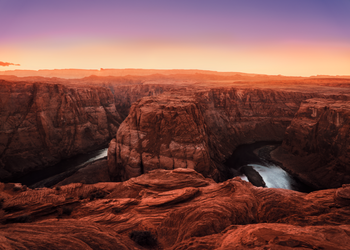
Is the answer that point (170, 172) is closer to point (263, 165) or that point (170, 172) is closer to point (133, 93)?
point (263, 165)

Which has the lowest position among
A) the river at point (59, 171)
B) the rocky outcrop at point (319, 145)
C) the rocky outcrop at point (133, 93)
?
the river at point (59, 171)

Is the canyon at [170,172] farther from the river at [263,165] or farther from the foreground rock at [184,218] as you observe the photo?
the river at [263,165]

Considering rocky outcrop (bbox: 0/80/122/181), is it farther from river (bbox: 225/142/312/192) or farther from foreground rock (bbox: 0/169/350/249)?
river (bbox: 225/142/312/192)

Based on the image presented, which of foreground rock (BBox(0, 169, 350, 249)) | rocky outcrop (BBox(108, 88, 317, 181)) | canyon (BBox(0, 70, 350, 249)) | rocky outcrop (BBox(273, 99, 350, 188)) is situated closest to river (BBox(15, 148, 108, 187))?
canyon (BBox(0, 70, 350, 249))

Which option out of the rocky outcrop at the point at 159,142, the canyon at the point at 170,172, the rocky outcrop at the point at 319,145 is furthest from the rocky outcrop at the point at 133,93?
the rocky outcrop at the point at 319,145

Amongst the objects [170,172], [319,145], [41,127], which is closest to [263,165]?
[319,145]
